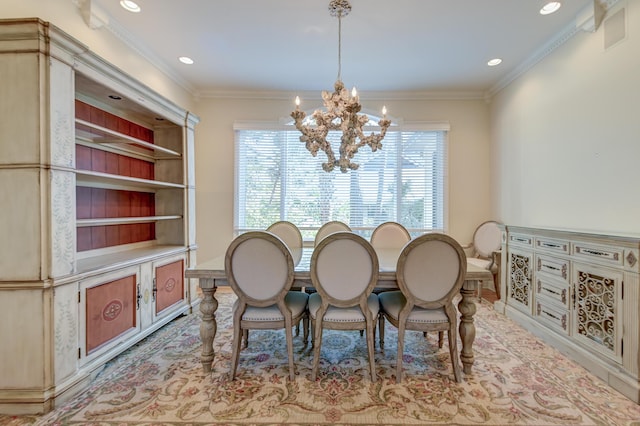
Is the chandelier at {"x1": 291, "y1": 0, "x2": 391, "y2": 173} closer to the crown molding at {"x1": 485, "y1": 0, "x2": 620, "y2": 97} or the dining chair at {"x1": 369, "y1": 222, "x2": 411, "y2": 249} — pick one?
the dining chair at {"x1": 369, "y1": 222, "x2": 411, "y2": 249}

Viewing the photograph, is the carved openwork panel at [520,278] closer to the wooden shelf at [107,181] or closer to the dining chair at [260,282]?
the dining chair at [260,282]

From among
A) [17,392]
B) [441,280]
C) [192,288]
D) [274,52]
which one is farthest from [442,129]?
[17,392]

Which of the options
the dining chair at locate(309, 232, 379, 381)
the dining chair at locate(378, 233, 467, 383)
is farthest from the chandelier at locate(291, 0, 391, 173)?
the dining chair at locate(378, 233, 467, 383)

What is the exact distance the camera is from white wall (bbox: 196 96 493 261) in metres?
4.17

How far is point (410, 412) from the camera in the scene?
166 centimetres

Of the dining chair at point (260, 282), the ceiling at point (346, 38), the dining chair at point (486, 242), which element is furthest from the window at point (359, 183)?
the dining chair at point (260, 282)

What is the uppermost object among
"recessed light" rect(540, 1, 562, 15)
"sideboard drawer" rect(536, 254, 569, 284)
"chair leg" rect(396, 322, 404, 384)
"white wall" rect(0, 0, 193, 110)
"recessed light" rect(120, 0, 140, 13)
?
"recessed light" rect(120, 0, 140, 13)

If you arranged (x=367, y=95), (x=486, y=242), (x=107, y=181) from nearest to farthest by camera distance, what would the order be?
(x=107, y=181)
(x=486, y=242)
(x=367, y=95)

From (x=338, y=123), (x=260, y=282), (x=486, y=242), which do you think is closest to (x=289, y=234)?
(x=260, y=282)

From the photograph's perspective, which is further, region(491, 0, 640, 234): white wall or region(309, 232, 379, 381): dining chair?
region(491, 0, 640, 234): white wall

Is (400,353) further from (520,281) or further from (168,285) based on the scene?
(168,285)

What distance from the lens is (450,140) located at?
4180 millimetres

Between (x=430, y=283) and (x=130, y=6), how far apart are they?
129 inches

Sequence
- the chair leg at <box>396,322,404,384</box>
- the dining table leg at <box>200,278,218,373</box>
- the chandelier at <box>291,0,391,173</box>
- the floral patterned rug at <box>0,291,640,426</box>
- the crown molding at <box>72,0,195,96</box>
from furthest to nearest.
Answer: the crown molding at <box>72,0,195,96</box> → the chandelier at <box>291,0,391,173</box> → the dining table leg at <box>200,278,218,373</box> → the chair leg at <box>396,322,404,384</box> → the floral patterned rug at <box>0,291,640,426</box>
